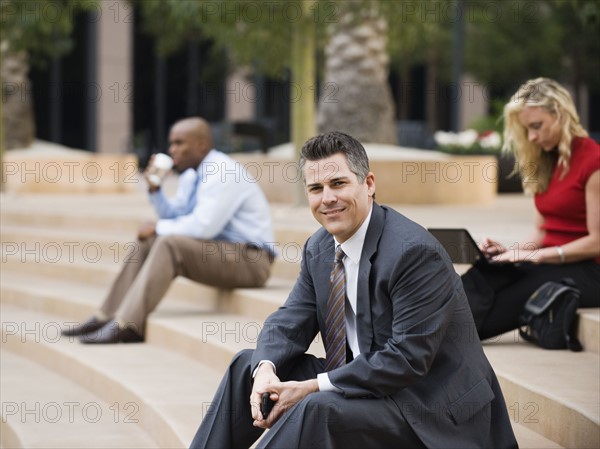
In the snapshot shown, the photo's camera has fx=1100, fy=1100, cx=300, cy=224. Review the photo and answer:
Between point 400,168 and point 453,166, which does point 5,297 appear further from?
point 453,166

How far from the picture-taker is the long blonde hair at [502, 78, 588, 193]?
5453 millimetres

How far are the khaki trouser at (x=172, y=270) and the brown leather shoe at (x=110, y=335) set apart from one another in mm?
56

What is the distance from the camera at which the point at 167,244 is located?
7.29 metres

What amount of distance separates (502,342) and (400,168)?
6.03 metres

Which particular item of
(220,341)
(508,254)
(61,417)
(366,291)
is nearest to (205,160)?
(220,341)

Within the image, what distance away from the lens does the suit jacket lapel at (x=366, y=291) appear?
12.0 ft

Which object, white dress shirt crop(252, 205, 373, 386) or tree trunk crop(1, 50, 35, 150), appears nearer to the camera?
white dress shirt crop(252, 205, 373, 386)

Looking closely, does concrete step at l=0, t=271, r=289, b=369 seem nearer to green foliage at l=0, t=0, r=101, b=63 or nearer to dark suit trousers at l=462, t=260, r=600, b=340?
dark suit trousers at l=462, t=260, r=600, b=340

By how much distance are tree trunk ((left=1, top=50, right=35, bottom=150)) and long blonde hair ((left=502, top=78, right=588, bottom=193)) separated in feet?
41.8

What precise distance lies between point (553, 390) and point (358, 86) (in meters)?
9.50

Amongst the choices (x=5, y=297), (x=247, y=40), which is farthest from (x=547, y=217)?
(x=247, y=40)

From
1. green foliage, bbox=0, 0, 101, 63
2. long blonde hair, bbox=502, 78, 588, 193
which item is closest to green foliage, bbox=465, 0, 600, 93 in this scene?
green foliage, bbox=0, 0, 101, 63

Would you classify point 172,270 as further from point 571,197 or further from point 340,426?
point 340,426

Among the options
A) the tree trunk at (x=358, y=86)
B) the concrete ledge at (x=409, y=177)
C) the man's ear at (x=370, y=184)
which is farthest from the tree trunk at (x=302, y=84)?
the man's ear at (x=370, y=184)
